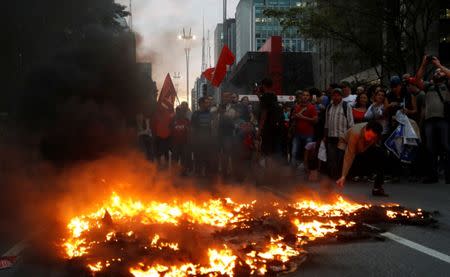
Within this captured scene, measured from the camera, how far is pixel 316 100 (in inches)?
520

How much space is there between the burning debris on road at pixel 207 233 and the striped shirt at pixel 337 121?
2.68m

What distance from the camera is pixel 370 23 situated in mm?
23000

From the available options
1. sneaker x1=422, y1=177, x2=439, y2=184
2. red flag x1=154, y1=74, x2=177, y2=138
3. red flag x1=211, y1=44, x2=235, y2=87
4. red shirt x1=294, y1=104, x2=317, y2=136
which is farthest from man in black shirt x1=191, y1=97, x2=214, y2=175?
sneaker x1=422, y1=177, x2=439, y2=184

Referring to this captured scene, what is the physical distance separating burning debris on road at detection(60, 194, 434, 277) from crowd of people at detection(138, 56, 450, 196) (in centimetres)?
189

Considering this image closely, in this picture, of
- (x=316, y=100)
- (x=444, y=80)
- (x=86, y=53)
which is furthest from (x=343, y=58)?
(x=86, y=53)

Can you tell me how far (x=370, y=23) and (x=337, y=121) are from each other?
13.9 metres

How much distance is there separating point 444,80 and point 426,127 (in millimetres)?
968

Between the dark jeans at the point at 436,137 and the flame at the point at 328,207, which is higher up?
the dark jeans at the point at 436,137

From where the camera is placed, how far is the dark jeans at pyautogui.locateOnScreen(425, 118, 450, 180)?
34.4 feet

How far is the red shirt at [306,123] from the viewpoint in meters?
12.0

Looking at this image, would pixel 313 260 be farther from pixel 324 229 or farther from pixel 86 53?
pixel 86 53

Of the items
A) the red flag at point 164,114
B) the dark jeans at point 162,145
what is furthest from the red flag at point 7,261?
the dark jeans at point 162,145

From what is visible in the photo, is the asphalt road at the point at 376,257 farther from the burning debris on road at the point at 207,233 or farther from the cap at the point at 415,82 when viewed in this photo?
the cap at the point at 415,82

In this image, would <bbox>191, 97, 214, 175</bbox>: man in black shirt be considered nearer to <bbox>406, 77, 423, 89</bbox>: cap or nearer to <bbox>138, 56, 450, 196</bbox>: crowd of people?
<bbox>138, 56, 450, 196</bbox>: crowd of people
